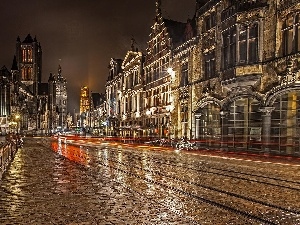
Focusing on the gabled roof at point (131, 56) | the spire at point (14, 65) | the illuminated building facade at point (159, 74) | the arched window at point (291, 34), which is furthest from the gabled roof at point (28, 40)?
the arched window at point (291, 34)

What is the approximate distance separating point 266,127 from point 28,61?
442 feet

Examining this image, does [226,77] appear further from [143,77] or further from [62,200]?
[143,77]

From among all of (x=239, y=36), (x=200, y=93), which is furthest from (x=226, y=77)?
(x=200, y=93)

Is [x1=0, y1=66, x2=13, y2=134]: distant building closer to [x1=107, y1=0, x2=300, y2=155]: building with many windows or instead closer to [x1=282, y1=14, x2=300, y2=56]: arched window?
[x1=107, y1=0, x2=300, y2=155]: building with many windows

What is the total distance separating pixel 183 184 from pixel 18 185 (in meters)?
5.11

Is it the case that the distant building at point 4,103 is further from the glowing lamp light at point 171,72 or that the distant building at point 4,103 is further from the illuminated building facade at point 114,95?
the glowing lamp light at point 171,72

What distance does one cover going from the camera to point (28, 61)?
489ft

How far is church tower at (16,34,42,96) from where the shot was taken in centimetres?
14900

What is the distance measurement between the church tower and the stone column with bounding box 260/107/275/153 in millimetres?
132682

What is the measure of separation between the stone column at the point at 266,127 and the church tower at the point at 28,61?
133 meters

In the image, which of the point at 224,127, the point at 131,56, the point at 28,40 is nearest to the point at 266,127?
the point at 224,127

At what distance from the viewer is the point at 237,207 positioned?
348 inches

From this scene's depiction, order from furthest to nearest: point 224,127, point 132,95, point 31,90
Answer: point 31,90 → point 132,95 → point 224,127

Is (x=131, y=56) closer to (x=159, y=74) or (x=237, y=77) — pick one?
(x=159, y=74)
